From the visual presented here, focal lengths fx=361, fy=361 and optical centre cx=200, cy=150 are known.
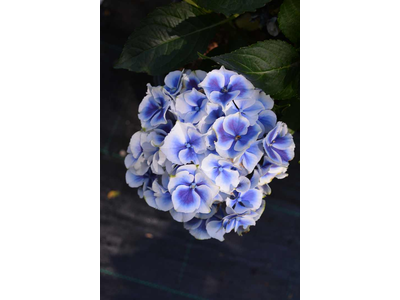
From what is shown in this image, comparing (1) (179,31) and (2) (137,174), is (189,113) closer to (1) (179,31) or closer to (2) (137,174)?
(2) (137,174)

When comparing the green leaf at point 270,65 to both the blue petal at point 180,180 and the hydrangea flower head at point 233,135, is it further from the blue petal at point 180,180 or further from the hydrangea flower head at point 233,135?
the blue petal at point 180,180

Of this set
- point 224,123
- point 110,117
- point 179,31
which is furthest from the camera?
Answer: point 110,117

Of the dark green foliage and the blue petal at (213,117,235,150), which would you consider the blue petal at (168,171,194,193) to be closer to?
the blue petal at (213,117,235,150)

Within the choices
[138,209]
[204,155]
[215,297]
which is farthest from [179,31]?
[215,297]

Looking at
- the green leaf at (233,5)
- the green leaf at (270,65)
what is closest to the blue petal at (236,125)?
the green leaf at (270,65)

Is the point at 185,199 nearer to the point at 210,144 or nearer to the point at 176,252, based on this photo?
the point at 210,144
